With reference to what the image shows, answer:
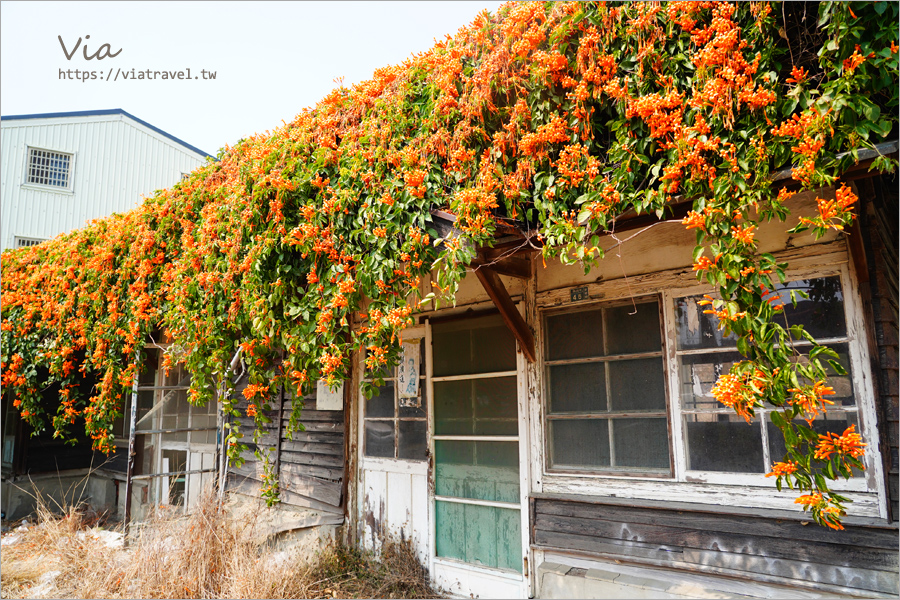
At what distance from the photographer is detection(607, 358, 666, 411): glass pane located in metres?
3.74

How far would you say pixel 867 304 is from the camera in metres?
3.02

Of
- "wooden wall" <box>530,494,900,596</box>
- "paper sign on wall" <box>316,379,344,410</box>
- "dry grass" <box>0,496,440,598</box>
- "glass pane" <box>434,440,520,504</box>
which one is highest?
"paper sign on wall" <box>316,379,344,410</box>

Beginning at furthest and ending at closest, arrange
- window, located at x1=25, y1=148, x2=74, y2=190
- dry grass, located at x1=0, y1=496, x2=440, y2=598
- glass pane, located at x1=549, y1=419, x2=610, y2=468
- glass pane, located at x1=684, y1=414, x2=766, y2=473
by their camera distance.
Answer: window, located at x1=25, y1=148, x2=74, y2=190, dry grass, located at x1=0, y1=496, x2=440, y2=598, glass pane, located at x1=549, y1=419, x2=610, y2=468, glass pane, located at x1=684, y1=414, x2=766, y2=473

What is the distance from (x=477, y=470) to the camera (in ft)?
15.3

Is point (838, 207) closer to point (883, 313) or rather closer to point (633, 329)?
point (883, 313)

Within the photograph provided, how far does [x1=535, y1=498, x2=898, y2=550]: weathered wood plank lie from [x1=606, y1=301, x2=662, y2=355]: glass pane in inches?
41.2

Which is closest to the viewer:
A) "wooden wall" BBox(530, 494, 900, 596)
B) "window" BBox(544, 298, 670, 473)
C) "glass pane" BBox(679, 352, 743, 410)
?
"wooden wall" BBox(530, 494, 900, 596)

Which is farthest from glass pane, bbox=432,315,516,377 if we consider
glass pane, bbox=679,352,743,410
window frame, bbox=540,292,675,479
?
glass pane, bbox=679,352,743,410

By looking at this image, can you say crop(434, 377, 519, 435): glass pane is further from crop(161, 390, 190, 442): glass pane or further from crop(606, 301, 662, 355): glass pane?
Result: crop(161, 390, 190, 442): glass pane

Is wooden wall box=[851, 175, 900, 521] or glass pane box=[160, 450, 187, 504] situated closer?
wooden wall box=[851, 175, 900, 521]

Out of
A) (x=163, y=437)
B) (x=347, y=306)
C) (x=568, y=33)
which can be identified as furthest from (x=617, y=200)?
(x=163, y=437)

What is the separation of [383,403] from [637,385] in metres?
2.57

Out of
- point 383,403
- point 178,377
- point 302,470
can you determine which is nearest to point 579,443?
point 383,403

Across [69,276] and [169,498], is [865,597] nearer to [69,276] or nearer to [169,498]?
[169,498]
